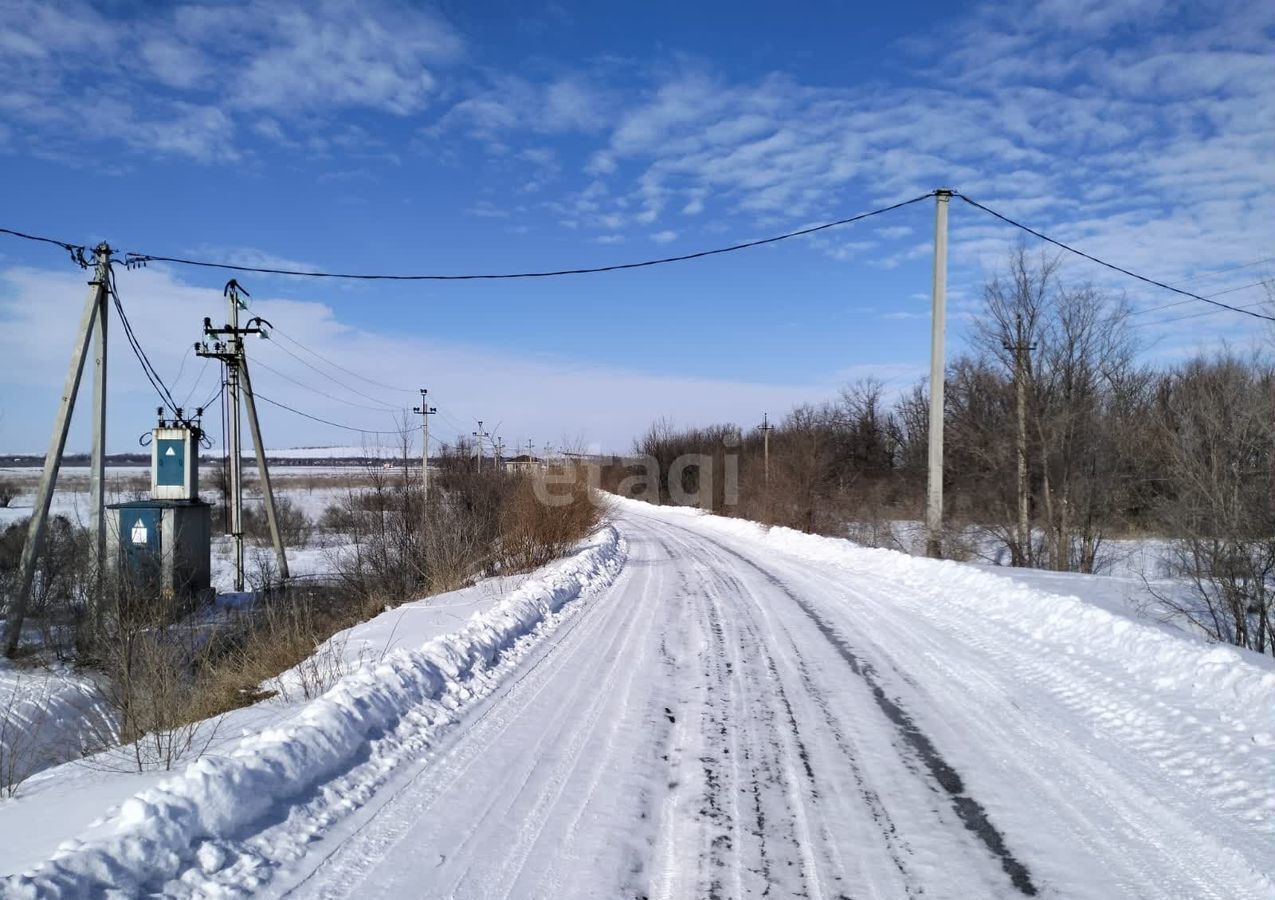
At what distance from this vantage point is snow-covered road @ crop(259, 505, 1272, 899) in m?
3.80

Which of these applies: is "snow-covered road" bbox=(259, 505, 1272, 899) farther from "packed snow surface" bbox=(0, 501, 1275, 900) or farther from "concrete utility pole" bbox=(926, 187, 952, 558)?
"concrete utility pole" bbox=(926, 187, 952, 558)

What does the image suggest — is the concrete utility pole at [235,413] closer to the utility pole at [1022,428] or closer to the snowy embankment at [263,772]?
the snowy embankment at [263,772]

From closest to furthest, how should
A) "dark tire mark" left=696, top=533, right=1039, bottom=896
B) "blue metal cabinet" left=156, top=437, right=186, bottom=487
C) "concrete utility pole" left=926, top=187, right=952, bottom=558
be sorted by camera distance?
1. "dark tire mark" left=696, top=533, right=1039, bottom=896
2. "concrete utility pole" left=926, top=187, right=952, bottom=558
3. "blue metal cabinet" left=156, top=437, right=186, bottom=487

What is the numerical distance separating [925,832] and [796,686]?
3.03m

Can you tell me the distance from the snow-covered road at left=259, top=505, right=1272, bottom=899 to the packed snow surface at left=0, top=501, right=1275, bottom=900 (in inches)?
0.8

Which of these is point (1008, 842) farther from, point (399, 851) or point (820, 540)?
point (820, 540)

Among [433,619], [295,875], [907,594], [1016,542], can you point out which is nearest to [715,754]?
[295,875]

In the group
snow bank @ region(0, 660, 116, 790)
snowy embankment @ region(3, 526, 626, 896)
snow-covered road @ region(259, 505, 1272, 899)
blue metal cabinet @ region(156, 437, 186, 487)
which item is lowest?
snow bank @ region(0, 660, 116, 790)

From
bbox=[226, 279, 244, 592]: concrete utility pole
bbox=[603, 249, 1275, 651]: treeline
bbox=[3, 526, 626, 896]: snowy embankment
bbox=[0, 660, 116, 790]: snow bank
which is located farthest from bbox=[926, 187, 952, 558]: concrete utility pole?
bbox=[226, 279, 244, 592]: concrete utility pole

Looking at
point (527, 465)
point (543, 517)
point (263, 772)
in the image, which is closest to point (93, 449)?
point (543, 517)

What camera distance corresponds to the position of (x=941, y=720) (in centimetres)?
621

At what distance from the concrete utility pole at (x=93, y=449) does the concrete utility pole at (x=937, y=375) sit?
16.9 m

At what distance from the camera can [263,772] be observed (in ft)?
14.6

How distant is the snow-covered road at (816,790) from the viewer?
380 centimetres
